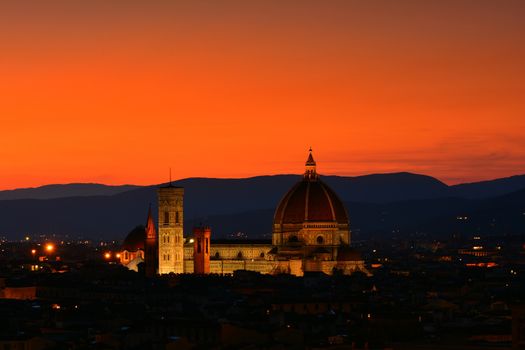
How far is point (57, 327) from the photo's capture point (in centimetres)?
8238

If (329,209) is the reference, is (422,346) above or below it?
below

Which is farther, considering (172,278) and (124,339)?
(172,278)

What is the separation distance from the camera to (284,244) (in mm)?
162750

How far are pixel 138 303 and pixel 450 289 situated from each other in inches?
1175

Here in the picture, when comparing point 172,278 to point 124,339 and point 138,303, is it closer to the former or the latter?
point 138,303

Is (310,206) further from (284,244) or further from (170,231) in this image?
(170,231)

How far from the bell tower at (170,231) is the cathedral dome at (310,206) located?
8.15 meters

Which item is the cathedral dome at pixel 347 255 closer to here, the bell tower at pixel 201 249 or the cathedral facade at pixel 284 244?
the cathedral facade at pixel 284 244

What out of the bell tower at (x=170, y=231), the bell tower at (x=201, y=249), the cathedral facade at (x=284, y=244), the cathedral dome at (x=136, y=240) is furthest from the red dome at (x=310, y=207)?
the cathedral dome at (x=136, y=240)

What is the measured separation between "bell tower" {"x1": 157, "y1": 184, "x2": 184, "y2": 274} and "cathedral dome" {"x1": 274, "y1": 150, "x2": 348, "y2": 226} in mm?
8150

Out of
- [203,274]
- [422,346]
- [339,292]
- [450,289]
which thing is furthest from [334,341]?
[203,274]

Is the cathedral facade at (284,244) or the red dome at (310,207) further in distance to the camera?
the red dome at (310,207)

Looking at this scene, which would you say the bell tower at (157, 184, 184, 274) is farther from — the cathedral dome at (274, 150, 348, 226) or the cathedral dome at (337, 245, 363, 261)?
the cathedral dome at (337, 245, 363, 261)

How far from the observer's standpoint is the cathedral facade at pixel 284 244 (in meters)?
160
